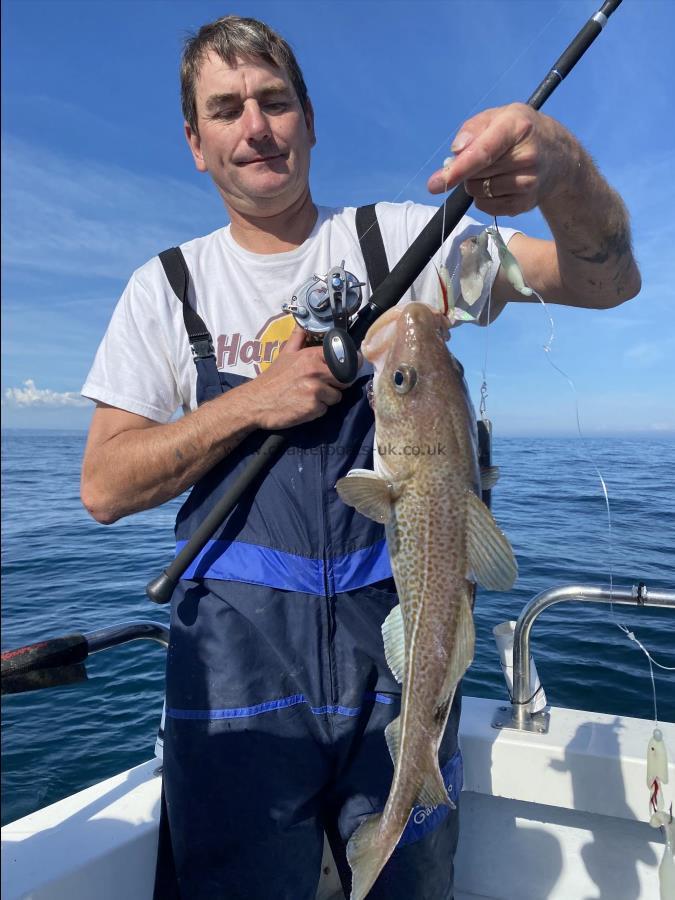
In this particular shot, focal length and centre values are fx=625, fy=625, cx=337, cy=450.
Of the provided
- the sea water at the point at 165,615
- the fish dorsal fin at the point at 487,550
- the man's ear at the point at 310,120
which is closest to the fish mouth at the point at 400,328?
the fish dorsal fin at the point at 487,550

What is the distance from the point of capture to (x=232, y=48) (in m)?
2.71

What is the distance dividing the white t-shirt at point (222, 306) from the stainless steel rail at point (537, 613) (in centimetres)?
163

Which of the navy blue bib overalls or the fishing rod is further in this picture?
the fishing rod

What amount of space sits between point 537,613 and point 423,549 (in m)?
1.56

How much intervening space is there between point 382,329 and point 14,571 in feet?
40.5

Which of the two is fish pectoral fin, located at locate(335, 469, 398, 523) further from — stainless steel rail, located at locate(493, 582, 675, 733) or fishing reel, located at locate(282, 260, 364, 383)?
stainless steel rail, located at locate(493, 582, 675, 733)

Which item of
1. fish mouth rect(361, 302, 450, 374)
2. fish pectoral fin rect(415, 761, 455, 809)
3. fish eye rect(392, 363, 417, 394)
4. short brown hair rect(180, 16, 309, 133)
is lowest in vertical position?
fish pectoral fin rect(415, 761, 455, 809)

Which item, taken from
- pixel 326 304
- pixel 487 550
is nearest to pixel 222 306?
pixel 326 304

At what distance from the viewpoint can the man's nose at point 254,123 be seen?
104 inches

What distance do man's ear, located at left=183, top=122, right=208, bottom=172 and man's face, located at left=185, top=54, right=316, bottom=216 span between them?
14 cm

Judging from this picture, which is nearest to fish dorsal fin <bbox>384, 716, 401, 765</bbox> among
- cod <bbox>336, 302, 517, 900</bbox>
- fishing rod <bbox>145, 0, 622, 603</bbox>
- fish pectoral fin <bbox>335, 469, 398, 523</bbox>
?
cod <bbox>336, 302, 517, 900</bbox>

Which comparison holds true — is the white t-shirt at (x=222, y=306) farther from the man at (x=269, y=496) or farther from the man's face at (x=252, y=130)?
the man's face at (x=252, y=130)

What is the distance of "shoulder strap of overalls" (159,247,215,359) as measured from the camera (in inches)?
106

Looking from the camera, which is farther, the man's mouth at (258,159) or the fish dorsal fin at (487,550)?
the man's mouth at (258,159)
